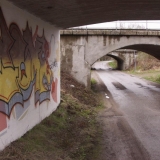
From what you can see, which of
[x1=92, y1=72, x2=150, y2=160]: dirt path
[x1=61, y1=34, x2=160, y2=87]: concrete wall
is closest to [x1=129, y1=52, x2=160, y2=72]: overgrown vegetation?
[x1=61, y1=34, x2=160, y2=87]: concrete wall

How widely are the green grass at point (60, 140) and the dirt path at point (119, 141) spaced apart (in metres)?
0.26

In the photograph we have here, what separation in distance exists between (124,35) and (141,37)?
3.78 ft

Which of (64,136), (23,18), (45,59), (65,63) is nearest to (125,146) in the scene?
(64,136)

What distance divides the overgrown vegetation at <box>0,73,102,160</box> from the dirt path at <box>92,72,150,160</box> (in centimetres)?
26

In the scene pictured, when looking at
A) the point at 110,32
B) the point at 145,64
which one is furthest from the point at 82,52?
the point at 145,64

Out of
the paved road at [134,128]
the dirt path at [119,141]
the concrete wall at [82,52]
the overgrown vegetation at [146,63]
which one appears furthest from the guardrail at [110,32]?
the overgrown vegetation at [146,63]

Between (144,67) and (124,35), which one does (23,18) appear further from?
(144,67)

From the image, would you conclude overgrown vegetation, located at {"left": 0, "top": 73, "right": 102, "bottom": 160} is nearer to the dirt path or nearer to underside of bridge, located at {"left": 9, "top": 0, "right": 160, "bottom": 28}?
the dirt path

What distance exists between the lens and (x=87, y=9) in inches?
266

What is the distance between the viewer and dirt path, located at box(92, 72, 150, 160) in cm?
590

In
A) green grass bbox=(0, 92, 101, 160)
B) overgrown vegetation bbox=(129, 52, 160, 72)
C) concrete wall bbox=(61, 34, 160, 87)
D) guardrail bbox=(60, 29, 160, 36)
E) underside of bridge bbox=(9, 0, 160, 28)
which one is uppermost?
guardrail bbox=(60, 29, 160, 36)

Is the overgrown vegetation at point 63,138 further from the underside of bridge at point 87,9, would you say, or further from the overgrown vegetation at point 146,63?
the overgrown vegetation at point 146,63

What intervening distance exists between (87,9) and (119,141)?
3702 millimetres

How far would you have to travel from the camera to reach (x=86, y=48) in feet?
49.5
